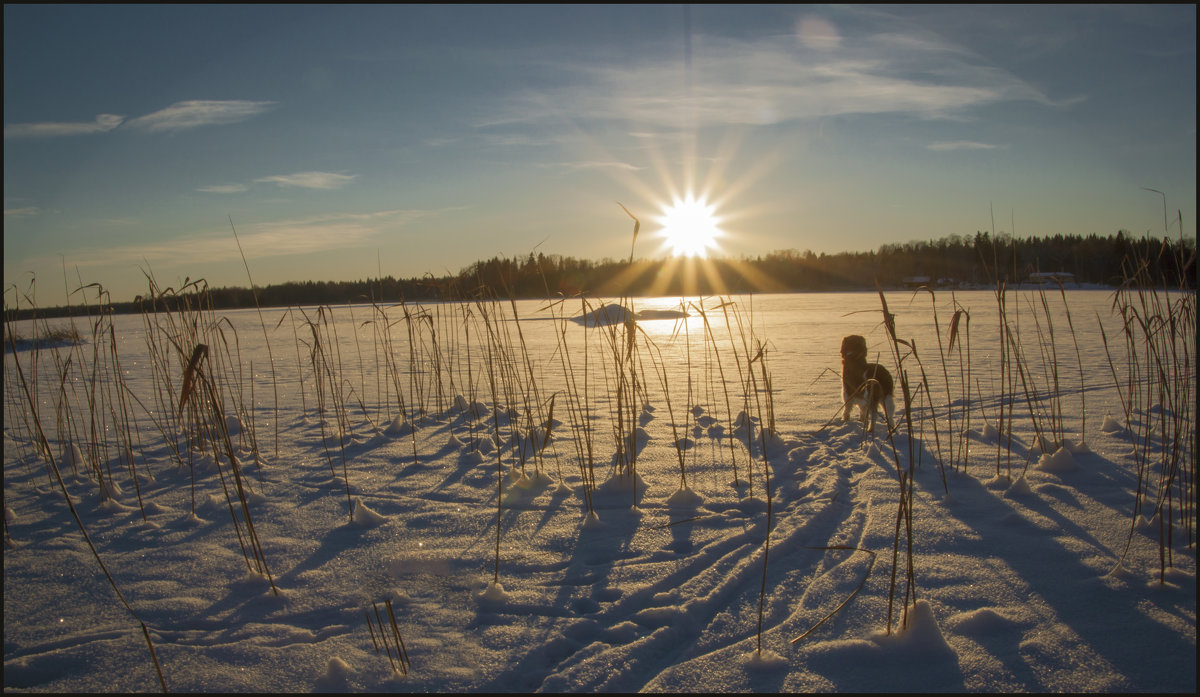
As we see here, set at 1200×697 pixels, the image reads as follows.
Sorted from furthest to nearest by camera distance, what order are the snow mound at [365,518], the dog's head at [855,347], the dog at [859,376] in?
the dog's head at [855,347]
the dog at [859,376]
the snow mound at [365,518]

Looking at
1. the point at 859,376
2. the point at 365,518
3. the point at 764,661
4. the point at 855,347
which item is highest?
the point at 855,347

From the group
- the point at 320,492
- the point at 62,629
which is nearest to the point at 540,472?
the point at 320,492

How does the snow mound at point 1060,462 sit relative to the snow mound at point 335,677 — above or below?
above

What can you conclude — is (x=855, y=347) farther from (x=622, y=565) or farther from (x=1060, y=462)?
(x=622, y=565)

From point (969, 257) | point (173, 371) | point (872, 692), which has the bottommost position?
point (872, 692)


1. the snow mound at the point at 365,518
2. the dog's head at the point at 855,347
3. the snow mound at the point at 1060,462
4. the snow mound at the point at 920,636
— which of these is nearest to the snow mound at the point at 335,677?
the snow mound at the point at 365,518

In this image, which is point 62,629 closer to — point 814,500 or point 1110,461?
point 814,500

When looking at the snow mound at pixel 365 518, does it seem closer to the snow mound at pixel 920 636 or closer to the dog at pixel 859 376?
the snow mound at pixel 920 636

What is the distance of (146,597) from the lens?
2035mm

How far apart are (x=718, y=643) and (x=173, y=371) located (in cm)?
878

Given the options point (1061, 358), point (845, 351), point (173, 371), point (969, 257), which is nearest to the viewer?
point (845, 351)

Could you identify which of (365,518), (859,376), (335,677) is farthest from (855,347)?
(335,677)

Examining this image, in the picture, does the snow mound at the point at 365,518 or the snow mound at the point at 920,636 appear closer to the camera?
the snow mound at the point at 920,636

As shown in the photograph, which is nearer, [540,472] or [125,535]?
[125,535]
